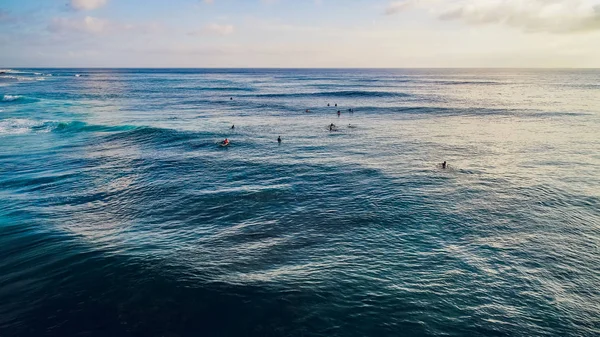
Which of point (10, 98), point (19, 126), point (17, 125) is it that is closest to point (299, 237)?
point (19, 126)

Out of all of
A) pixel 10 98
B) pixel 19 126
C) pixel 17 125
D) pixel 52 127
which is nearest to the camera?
pixel 52 127

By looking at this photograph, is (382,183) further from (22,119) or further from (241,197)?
(22,119)

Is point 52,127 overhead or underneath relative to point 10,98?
underneath

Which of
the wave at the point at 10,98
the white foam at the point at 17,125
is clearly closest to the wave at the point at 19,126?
the white foam at the point at 17,125

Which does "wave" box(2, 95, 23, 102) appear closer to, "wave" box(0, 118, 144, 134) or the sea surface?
"wave" box(0, 118, 144, 134)

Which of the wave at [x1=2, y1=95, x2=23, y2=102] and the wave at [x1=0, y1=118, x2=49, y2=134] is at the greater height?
the wave at [x1=2, y1=95, x2=23, y2=102]

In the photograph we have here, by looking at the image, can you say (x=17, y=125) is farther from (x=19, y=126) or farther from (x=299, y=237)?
(x=299, y=237)

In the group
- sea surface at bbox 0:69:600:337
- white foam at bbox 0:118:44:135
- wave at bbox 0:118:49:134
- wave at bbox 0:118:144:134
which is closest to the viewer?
sea surface at bbox 0:69:600:337

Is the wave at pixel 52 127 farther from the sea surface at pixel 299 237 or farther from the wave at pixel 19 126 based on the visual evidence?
the sea surface at pixel 299 237

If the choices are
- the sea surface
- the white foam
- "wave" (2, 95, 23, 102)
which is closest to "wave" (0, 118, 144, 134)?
the white foam
